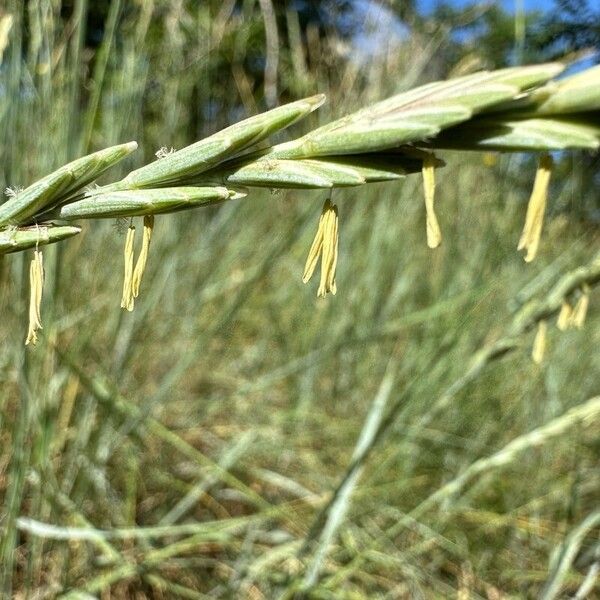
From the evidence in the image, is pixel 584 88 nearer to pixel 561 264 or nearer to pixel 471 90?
pixel 471 90

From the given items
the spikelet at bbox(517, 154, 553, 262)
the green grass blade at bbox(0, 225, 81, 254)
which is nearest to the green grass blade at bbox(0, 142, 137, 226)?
the green grass blade at bbox(0, 225, 81, 254)

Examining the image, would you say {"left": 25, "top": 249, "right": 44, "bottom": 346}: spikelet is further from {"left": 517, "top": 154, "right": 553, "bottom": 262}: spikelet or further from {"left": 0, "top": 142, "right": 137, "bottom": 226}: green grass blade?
{"left": 517, "top": 154, "right": 553, "bottom": 262}: spikelet

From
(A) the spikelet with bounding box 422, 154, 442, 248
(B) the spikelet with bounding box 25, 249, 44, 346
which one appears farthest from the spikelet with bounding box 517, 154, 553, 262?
(B) the spikelet with bounding box 25, 249, 44, 346

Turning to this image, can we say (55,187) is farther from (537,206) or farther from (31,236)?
(537,206)

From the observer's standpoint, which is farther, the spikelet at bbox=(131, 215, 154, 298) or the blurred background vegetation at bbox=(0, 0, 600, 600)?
the blurred background vegetation at bbox=(0, 0, 600, 600)

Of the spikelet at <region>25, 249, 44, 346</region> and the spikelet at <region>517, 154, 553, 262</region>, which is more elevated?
the spikelet at <region>517, 154, 553, 262</region>

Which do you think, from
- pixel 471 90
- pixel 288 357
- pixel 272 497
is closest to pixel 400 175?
pixel 471 90
